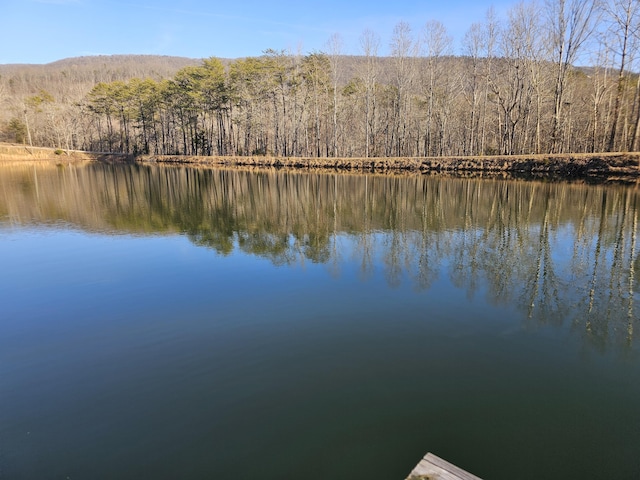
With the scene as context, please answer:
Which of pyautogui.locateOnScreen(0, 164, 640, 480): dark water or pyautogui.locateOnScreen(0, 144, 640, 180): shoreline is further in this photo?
pyautogui.locateOnScreen(0, 144, 640, 180): shoreline

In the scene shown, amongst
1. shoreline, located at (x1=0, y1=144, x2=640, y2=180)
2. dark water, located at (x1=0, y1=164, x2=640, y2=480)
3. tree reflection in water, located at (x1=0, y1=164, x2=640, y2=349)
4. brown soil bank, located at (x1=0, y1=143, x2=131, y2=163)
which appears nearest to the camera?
dark water, located at (x1=0, y1=164, x2=640, y2=480)

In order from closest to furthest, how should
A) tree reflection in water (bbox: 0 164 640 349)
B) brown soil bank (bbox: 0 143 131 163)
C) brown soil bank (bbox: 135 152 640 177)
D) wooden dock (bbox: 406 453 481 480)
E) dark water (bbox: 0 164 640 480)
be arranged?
1. wooden dock (bbox: 406 453 481 480)
2. dark water (bbox: 0 164 640 480)
3. tree reflection in water (bbox: 0 164 640 349)
4. brown soil bank (bbox: 135 152 640 177)
5. brown soil bank (bbox: 0 143 131 163)

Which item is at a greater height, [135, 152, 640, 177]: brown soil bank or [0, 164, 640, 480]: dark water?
[135, 152, 640, 177]: brown soil bank

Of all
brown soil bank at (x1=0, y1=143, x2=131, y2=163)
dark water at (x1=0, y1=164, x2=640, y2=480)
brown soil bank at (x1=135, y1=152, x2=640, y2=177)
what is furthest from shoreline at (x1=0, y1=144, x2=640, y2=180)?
dark water at (x1=0, y1=164, x2=640, y2=480)

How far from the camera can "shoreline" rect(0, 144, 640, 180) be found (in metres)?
26.8

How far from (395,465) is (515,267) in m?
7.52

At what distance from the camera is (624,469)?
387 cm

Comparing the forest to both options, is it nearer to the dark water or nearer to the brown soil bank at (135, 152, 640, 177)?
the brown soil bank at (135, 152, 640, 177)

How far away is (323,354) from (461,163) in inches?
1273

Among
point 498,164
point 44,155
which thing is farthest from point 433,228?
point 44,155

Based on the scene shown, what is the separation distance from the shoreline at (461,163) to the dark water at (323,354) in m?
16.8

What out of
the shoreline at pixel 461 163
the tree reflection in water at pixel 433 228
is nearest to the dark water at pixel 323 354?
the tree reflection in water at pixel 433 228

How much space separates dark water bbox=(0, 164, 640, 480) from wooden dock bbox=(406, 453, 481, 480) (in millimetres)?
914

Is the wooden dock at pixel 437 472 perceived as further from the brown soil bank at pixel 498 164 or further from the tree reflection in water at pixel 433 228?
the brown soil bank at pixel 498 164
